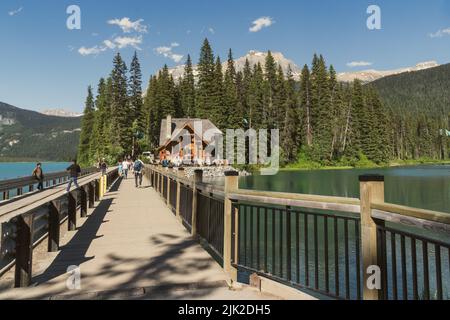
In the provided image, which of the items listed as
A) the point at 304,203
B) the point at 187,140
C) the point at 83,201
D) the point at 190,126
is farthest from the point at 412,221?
the point at 187,140

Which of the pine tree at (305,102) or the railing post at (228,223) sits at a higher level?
the pine tree at (305,102)

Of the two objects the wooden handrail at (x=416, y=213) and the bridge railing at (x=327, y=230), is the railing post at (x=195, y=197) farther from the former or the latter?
the wooden handrail at (x=416, y=213)

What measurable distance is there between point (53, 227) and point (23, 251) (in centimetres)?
216

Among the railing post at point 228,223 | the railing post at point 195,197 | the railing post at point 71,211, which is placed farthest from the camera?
the railing post at point 71,211

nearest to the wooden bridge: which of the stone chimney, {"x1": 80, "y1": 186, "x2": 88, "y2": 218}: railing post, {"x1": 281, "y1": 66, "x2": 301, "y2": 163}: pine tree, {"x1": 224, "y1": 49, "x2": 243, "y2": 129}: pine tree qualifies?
{"x1": 80, "y1": 186, "x2": 88, "y2": 218}: railing post

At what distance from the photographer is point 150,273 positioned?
205 inches

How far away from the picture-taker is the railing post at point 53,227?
664cm

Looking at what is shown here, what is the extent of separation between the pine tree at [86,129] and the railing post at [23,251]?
A: 10564cm

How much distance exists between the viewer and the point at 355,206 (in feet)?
11.0

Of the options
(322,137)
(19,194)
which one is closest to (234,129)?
(322,137)

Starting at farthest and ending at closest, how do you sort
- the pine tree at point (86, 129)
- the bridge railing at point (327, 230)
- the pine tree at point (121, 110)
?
the pine tree at point (86, 129) < the pine tree at point (121, 110) < the bridge railing at point (327, 230)

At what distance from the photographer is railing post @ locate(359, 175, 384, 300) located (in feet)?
10.2

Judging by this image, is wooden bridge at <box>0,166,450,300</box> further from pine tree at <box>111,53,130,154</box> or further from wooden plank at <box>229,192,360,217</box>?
pine tree at <box>111,53,130,154</box>

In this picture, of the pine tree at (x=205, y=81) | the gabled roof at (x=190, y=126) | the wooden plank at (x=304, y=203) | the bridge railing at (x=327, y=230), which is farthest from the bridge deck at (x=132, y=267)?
the pine tree at (x=205, y=81)
